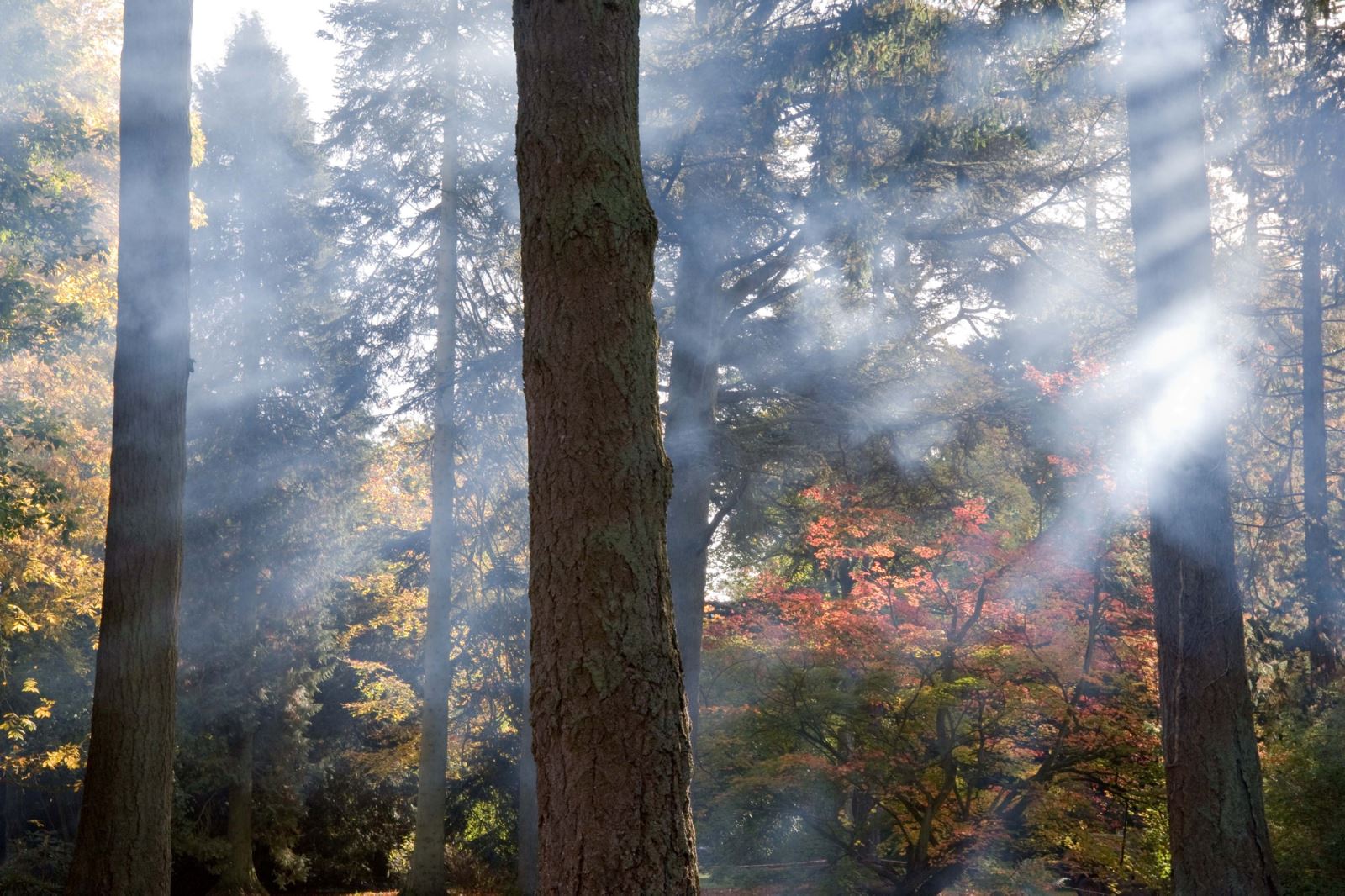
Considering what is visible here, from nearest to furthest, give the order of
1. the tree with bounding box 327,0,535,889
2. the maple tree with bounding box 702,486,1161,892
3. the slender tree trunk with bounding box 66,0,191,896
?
the slender tree trunk with bounding box 66,0,191,896 < the maple tree with bounding box 702,486,1161,892 < the tree with bounding box 327,0,535,889

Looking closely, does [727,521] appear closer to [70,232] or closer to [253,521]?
[253,521]

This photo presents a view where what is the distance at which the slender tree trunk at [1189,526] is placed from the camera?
5.62 metres

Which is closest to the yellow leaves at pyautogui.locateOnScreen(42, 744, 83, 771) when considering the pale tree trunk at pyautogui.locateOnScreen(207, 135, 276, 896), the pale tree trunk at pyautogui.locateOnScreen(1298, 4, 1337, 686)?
the pale tree trunk at pyautogui.locateOnScreen(207, 135, 276, 896)

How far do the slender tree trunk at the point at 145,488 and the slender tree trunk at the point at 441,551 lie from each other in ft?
25.6

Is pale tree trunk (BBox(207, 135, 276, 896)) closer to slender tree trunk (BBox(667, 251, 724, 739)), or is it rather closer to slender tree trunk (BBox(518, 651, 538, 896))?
slender tree trunk (BBox(518, 651, 538, 896))

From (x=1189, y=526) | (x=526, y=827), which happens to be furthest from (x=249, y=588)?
(x=1189, y=526)

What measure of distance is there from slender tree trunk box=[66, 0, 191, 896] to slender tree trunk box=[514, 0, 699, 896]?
323 centimetres

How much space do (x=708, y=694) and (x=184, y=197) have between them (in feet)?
30.4

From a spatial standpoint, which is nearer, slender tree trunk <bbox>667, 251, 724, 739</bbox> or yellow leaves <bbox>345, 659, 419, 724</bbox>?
slender tree trunk <bbox>667, 251, 724, 739</bbox>

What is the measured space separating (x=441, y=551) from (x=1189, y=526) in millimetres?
9937

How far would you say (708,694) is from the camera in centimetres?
1341

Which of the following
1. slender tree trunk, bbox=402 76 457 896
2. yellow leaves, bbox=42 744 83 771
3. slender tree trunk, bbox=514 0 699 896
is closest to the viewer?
slender tree trunk, bbox=514 0 699 896

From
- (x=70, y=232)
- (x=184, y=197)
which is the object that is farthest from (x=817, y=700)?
(x=70, y=232)

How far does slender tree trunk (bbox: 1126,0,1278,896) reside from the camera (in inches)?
221
